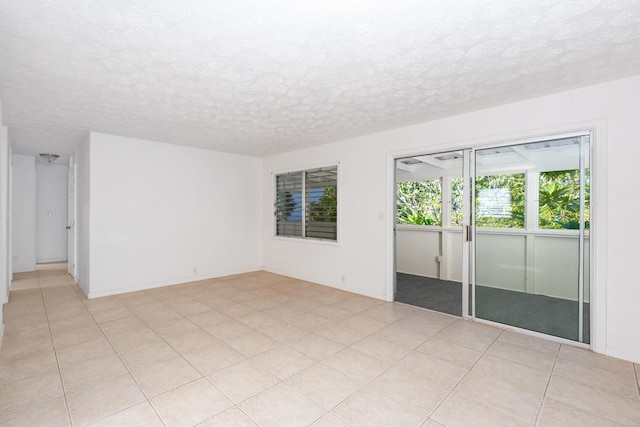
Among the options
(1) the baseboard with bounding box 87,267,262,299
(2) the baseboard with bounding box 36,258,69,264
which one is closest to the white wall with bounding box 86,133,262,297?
(1) the baseboard with bounding box 87,267,262,299

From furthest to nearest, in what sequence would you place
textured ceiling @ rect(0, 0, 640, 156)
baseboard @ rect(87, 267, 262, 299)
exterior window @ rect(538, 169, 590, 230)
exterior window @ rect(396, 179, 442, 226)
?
exterior window @ rect(396, 179, 442, 226)
baseboard @ rect(87, 267, 262, 299)
exterior window @ rect(538, 169, 590, 230)
textured ceiling @ rect(0, 0, 640, 156)

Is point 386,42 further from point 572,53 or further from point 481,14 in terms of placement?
point 572,53

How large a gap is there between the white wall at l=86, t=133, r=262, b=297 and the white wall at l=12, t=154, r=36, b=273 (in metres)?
2.58

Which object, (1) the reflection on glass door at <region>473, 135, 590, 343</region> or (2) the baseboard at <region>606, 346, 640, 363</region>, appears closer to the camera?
(2) the baseboard at <region>606, 346, 640, 363</region>

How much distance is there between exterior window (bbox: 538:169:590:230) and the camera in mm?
2971

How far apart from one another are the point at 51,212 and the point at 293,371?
832cm

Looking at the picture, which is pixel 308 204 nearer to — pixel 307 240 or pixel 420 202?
pixel 307 240

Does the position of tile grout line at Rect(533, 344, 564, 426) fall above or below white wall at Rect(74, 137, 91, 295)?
below

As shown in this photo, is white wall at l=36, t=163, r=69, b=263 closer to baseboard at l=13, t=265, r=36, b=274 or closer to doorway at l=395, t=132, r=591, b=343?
baseboard at l=13, t=265, r=36, b=274

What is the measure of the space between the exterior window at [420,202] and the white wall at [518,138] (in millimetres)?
1851

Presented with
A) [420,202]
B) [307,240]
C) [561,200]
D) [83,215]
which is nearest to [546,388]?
[561,200]

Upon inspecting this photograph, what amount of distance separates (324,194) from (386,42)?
3508 millimetres

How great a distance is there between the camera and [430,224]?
6113mm

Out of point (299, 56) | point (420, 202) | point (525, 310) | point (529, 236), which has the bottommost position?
point (525, 310)
